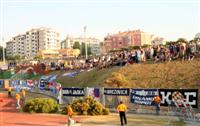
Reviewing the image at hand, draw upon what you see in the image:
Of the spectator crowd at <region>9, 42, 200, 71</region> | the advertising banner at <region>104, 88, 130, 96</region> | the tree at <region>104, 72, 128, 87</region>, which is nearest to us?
the advertising banner at <region>104, 88, 130, 96</region>

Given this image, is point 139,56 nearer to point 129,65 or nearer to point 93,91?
point 129,65

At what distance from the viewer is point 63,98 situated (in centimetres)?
3578

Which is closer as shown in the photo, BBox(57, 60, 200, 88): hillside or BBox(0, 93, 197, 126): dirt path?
BBox(0, 93, 197, 126): dirt path

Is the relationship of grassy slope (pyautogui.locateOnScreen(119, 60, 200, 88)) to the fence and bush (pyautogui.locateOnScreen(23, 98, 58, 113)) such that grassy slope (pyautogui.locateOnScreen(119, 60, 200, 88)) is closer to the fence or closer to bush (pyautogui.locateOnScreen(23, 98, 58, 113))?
the fence

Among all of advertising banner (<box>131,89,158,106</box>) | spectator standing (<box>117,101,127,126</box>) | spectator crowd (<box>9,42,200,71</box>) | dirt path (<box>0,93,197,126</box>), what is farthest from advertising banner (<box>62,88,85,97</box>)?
spectator standing (<box>117,101,127,126</box>)

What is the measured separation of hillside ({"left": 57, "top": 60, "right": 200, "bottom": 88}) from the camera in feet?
108

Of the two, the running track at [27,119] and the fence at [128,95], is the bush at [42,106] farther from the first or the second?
the fence at [128,95]

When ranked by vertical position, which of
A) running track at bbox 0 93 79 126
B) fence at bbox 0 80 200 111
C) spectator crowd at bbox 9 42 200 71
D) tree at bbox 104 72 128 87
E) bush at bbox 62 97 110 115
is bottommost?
running track at bbox 0 93 79 126

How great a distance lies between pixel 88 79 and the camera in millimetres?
43688

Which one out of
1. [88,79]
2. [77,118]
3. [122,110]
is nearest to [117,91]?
[77,118]

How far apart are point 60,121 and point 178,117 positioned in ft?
23.6

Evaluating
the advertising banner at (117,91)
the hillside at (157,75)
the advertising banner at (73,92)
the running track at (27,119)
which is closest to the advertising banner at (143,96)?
the advertising banner at (117,91)

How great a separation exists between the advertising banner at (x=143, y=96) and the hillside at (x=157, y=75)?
163 inches

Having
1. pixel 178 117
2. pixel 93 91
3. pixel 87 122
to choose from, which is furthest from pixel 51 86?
pixel 178 117
